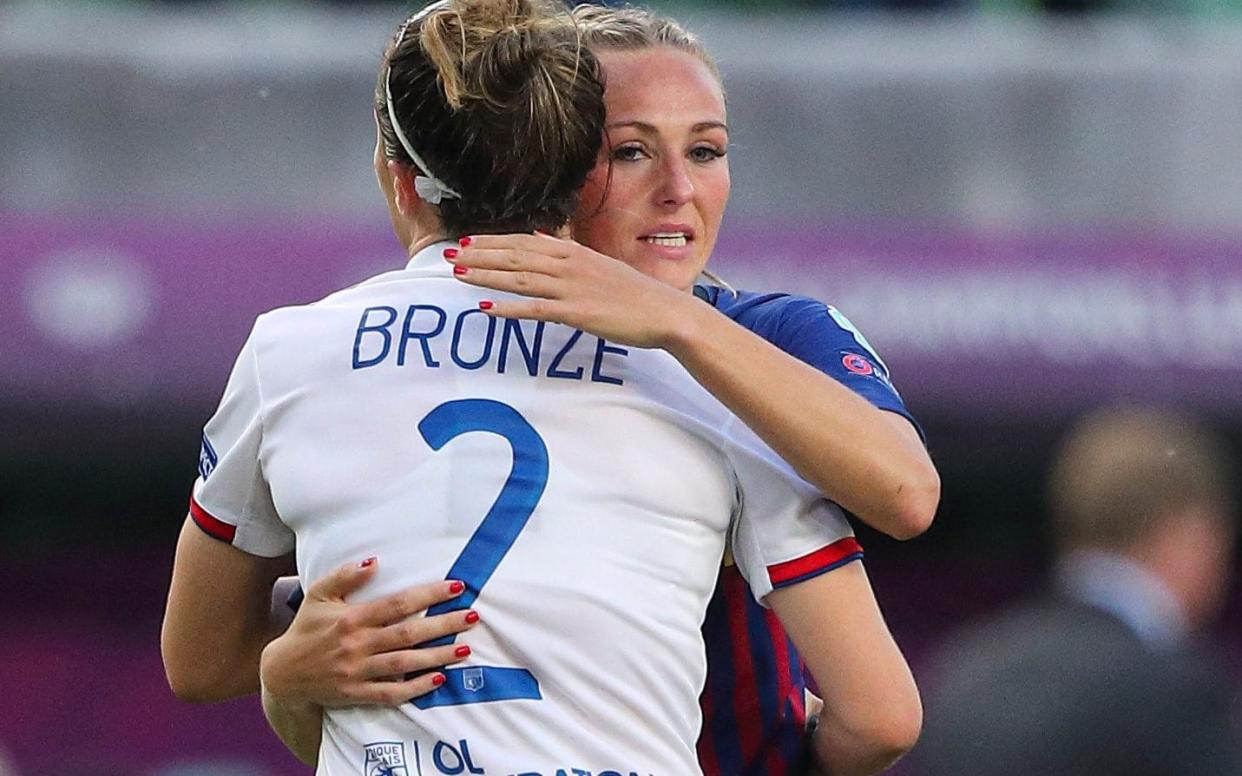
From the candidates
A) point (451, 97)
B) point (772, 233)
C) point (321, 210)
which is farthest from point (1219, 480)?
point (321, 210)

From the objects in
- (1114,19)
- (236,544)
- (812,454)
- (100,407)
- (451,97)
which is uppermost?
(451,97)

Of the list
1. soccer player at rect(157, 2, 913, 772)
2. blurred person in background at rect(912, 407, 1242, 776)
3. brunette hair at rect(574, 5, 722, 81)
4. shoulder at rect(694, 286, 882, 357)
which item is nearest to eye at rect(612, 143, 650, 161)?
brunette hair at rect(574, 5, 722, 81)

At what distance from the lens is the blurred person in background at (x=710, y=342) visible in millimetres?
2188

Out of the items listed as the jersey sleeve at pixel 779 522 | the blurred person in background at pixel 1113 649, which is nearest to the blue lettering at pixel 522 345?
the jersey sleeve at pixel 779 522

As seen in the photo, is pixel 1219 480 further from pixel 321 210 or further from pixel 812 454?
pixel 321 210

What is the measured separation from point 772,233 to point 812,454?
5816 mm

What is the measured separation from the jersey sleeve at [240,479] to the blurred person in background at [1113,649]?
1.18 meters

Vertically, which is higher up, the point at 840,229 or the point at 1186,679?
the point at 1186,679

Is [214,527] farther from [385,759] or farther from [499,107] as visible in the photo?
[499,107]

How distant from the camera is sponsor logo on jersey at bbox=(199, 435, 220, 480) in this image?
2416mm

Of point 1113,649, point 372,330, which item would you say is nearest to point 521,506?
point 372,330

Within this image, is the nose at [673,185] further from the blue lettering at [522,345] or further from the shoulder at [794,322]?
the blue lettering at [522,345]

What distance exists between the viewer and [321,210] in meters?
8.11

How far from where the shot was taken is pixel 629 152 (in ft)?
8.82
